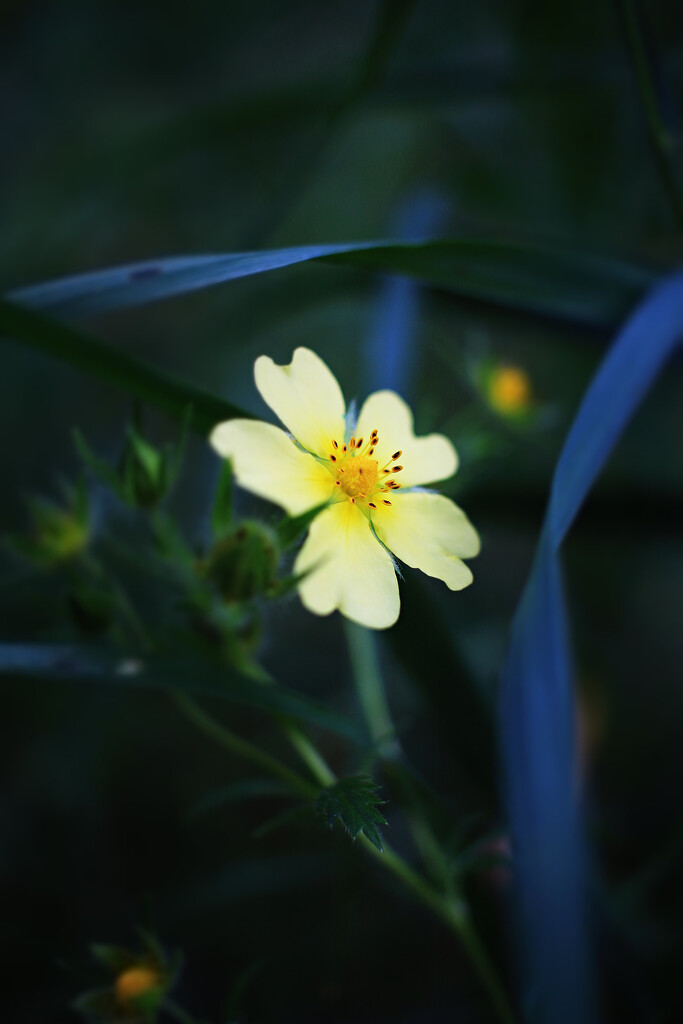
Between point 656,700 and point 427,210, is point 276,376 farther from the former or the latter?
point 656,700

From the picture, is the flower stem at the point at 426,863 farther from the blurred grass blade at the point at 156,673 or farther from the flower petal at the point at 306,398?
the flower petal at the point at 306,398

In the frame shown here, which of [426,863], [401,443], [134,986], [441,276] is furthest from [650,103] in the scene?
[134,986]

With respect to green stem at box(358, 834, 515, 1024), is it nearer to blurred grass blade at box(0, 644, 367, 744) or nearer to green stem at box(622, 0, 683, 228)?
blurred grass blade at box(0, 644, 367, 744)

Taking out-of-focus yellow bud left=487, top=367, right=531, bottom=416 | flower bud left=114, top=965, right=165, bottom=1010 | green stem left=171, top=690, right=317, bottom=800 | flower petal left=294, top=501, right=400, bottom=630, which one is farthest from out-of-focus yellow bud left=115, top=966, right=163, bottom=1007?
out-of-focus yellow bud left=487, top=367, right=531, bottom=416

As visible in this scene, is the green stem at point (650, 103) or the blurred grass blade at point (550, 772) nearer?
the blurred grass blade at point (550, 772)

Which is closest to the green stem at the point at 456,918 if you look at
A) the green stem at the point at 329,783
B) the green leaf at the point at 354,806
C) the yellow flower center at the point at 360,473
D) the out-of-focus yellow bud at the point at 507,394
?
the green stem at the point at 329,783
